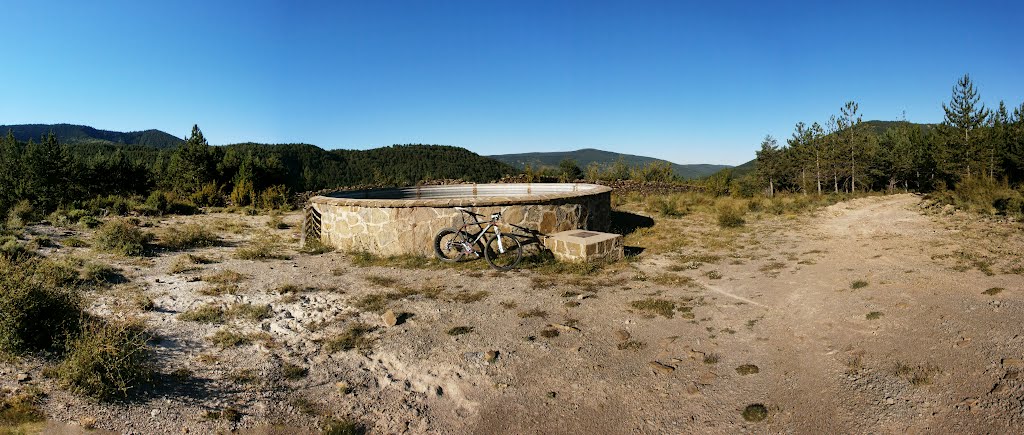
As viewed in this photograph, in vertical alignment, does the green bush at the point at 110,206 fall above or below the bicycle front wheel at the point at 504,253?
above

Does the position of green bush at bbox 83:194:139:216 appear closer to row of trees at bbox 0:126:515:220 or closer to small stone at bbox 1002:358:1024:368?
row of trees at bbox 0:126:515:220

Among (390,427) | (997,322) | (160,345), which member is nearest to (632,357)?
(390,427)

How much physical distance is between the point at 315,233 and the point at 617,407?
386 inches

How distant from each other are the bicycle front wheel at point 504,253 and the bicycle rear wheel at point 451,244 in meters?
0.38

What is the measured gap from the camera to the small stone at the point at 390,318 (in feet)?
18.5

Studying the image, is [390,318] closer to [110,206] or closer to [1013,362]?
[1013,362]

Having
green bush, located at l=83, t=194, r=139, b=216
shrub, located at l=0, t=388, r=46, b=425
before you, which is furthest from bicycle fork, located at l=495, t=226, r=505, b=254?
green bush, located at l=83, t=194, r=139, b=216

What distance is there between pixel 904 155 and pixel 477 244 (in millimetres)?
41279

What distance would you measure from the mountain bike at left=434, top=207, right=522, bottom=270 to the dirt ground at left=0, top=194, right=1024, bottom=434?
960mm

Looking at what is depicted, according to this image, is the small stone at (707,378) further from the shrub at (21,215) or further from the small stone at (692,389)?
the shrub at (21,215)

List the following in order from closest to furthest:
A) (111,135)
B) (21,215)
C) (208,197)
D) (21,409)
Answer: (21,409), (21,215), (208,197), (111,135)

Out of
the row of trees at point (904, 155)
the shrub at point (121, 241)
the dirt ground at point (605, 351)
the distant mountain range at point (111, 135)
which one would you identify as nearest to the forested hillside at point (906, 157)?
the row of trees at point (904, 155)

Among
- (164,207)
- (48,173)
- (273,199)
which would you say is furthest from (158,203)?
(48,173)

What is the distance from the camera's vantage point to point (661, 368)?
4.39 m
